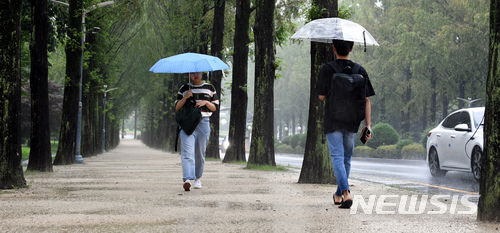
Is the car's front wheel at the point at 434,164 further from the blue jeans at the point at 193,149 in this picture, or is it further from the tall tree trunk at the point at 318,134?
the blue jeans at the point at 193,149

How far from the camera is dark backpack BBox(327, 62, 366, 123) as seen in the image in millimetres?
7754

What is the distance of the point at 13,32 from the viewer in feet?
34.9

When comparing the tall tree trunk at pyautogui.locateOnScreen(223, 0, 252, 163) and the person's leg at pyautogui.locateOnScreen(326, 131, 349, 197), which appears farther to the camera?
the tall tree trunk at pyautogui.locateOnScreen(223, 0, 252, 163)

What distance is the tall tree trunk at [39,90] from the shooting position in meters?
15.5

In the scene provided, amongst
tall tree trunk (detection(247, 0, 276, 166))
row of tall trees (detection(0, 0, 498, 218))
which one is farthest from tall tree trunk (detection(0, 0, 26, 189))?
tall tree trunk (detection(247, 0, 276, 166))

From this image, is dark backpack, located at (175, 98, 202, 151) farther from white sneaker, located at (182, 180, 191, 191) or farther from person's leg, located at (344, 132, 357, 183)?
person's leg, located at (344, 132, 357, 183)

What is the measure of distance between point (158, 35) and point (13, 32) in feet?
99.5

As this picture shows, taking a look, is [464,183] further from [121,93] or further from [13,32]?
[121,93]

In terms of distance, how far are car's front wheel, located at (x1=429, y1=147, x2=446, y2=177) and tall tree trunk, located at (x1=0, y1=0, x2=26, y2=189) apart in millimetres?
10059

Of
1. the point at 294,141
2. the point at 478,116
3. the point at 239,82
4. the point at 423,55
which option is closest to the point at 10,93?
the point at 478,116

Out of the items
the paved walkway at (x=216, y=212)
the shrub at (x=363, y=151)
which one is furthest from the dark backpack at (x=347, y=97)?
the shrub at (x=363, y=151)

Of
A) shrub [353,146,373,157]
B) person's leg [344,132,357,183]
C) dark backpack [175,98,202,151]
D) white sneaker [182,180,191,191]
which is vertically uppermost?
dark backpack [175,98,202,151]

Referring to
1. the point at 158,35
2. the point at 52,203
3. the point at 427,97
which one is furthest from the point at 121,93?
the point at 52,203

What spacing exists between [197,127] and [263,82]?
772cm
